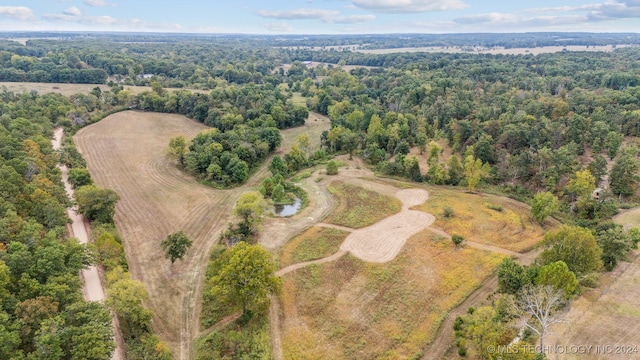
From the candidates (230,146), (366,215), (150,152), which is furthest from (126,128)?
(366,215)

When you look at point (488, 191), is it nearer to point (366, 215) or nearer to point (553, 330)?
point (366, 215)

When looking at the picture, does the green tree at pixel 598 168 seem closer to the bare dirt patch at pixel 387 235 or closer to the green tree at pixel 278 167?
the bare dirt patch at pixel 387 235

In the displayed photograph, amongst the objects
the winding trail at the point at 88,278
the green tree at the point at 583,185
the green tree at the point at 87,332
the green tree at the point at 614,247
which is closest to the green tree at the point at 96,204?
the winding trail at the point at 88,278

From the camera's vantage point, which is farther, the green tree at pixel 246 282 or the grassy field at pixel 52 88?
the grassy field at pixel 52 88

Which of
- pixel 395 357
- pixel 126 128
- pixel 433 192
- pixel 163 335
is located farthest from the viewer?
pixel 126 128

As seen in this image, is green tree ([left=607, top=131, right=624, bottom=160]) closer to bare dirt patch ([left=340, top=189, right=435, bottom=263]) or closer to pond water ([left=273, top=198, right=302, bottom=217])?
bare dirt patch ([left=340, top=189, right=435, bottom=263])
